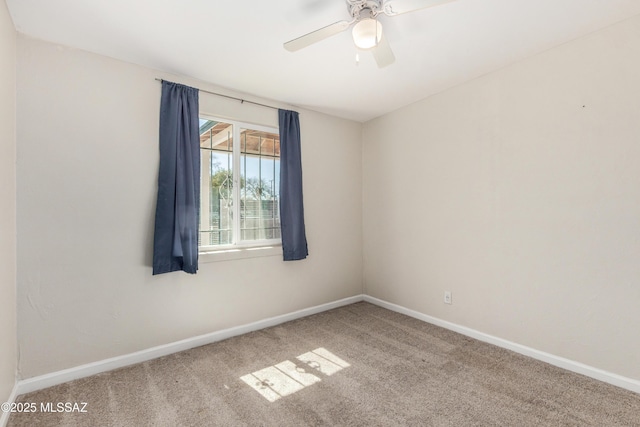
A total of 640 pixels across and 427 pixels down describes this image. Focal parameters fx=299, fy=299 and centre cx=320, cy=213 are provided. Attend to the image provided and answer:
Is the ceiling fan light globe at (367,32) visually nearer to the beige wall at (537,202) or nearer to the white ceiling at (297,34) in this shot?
the white ceiling at (297,34)

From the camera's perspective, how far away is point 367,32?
1.57 meters

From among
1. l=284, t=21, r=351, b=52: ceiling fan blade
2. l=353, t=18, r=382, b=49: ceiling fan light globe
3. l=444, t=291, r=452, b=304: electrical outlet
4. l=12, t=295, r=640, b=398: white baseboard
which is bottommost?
l=12, t=295, r=640, b=398: white baseboard

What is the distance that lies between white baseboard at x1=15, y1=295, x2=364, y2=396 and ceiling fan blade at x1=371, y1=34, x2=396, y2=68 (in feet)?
8.44

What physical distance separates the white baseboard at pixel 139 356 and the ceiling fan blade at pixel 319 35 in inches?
97.1

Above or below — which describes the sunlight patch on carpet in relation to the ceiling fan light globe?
below

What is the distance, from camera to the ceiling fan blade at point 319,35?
163 cm

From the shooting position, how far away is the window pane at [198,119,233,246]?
2850mm

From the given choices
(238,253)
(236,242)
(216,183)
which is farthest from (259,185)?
(238,253)

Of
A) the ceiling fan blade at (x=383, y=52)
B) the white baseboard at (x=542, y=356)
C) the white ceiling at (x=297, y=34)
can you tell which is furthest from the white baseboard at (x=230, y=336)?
the ceiling fan blade at (x=383, y=52)

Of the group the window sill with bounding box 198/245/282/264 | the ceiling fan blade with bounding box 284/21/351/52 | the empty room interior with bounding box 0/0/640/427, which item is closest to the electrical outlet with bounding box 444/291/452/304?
the empty room interior with bounding box 0/0/640/427

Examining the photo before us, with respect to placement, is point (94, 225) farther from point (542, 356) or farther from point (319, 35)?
point (542, 356)

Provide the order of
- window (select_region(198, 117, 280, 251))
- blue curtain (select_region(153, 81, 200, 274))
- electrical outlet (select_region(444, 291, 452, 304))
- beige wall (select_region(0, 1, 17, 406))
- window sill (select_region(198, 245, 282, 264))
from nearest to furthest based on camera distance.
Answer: beige wall (select_region(0, 1, 17, 406)) → blue curtain (select_region(153, 81, 200, 274)) → window sill (select_region(198, 245, 282, 264)) → window (select_region(198, 117, 280, 251)) → electrical outlet (select_region(444, 291, 452, 304))

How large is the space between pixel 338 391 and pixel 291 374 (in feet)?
1.28

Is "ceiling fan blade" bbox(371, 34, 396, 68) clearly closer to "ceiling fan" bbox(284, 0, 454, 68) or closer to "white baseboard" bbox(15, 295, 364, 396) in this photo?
"ceiling fan" bbox(284, 0, 454, 68)
